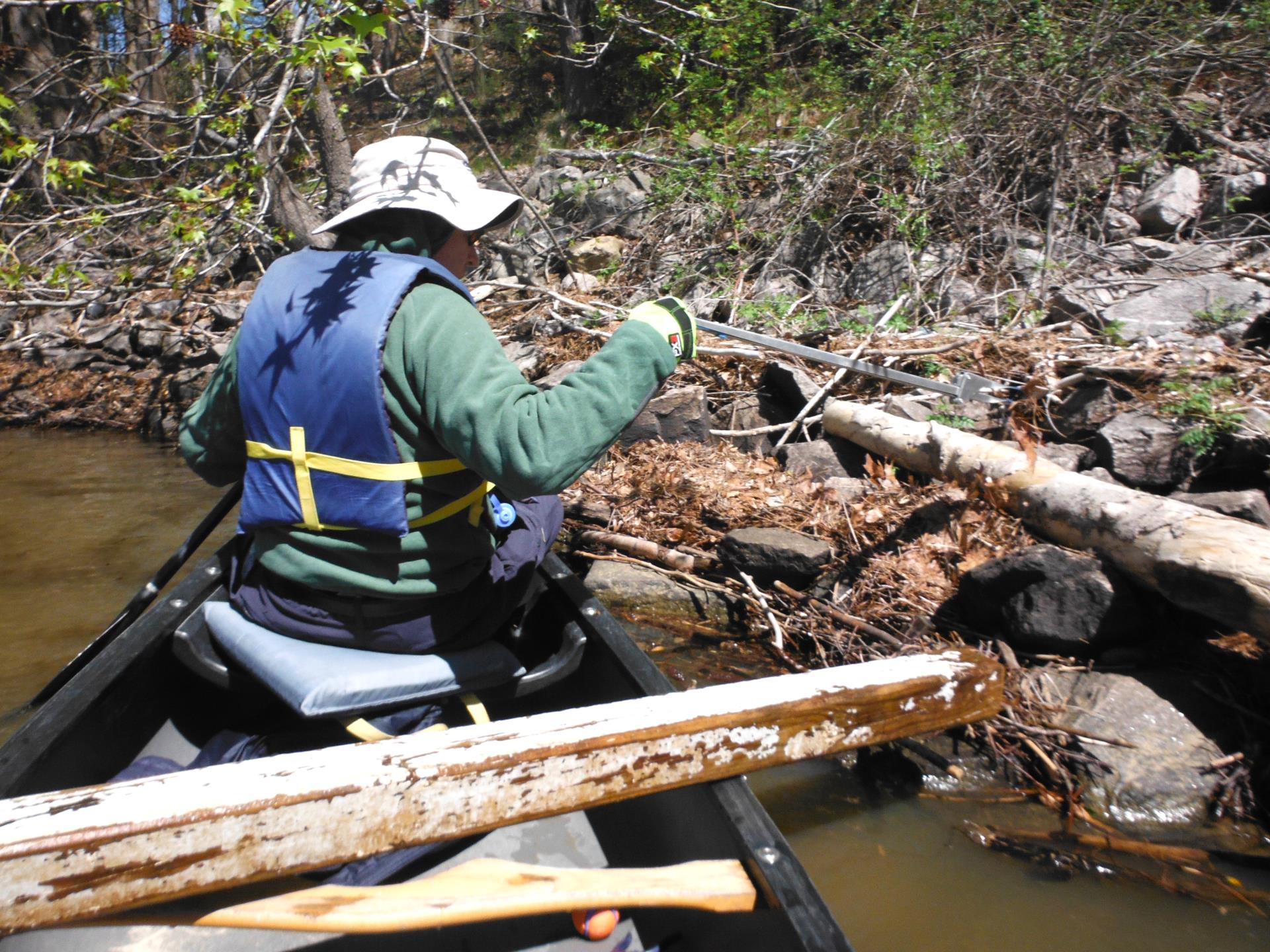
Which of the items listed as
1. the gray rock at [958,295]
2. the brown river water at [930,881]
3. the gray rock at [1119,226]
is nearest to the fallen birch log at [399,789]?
the brown river water at [930,881]

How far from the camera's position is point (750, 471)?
554cm

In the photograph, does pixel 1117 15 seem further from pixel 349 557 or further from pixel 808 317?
pixel 349 557

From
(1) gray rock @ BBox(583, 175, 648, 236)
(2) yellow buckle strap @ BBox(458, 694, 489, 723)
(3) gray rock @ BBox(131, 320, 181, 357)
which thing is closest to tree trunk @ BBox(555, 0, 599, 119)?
(1) gray rock @ BBox(583, 175, 648, 236)

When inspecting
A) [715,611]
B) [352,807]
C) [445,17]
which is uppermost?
[445,17]

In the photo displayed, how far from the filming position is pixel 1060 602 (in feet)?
11.4

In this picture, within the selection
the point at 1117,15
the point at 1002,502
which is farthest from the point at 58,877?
the point at 1117,15

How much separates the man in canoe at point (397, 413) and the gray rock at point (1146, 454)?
313 centimetres

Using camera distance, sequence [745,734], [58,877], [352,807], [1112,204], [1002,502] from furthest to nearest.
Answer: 1. [1112,204]
2. [1002,502]
3. [745,734]
4. [352,807]
5. [58,877]

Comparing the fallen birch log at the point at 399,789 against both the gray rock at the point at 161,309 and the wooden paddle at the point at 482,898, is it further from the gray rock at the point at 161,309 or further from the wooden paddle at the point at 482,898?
the gray rock at the point at 161,309

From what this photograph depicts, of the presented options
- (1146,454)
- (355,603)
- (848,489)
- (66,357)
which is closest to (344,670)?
(355,603)

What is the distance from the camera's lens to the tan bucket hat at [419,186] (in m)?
A: 2.23

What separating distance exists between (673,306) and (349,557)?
1.00 m

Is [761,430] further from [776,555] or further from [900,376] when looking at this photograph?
[776,555]

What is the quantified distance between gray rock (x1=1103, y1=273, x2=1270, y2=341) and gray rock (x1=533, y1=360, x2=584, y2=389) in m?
3.64
